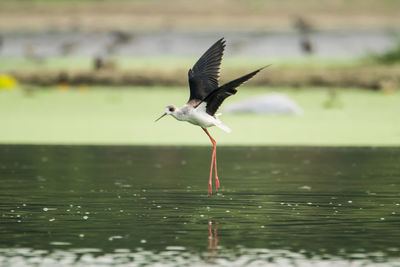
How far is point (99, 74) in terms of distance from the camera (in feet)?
89.1

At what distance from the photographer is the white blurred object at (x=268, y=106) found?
1956 cm

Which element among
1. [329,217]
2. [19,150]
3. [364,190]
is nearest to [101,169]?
[19,150]

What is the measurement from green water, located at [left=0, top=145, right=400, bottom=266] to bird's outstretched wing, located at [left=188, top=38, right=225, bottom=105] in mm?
927

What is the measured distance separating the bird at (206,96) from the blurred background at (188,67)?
4010 millimetres

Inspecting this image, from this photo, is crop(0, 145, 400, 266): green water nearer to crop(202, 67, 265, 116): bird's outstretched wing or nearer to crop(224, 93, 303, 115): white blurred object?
crop(202, 67, 265, 116): bird's outstretched wing

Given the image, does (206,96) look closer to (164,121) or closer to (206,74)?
(206,74)

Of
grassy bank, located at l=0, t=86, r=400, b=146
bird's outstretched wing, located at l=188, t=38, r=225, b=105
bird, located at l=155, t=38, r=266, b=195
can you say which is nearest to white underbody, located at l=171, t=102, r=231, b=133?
bird, located at l=155, t=38, r=266, b=195

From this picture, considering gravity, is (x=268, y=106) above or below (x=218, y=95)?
above

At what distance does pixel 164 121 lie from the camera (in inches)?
729

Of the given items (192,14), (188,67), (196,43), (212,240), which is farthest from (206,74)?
(192,14)

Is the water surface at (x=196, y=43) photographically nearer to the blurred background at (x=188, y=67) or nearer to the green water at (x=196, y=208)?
the blurred background at (x=188, y=67)

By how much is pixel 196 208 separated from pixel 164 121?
30.1 feet

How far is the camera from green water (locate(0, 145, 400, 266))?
7.30 meters

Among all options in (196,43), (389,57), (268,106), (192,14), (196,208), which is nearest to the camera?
(196,208)
